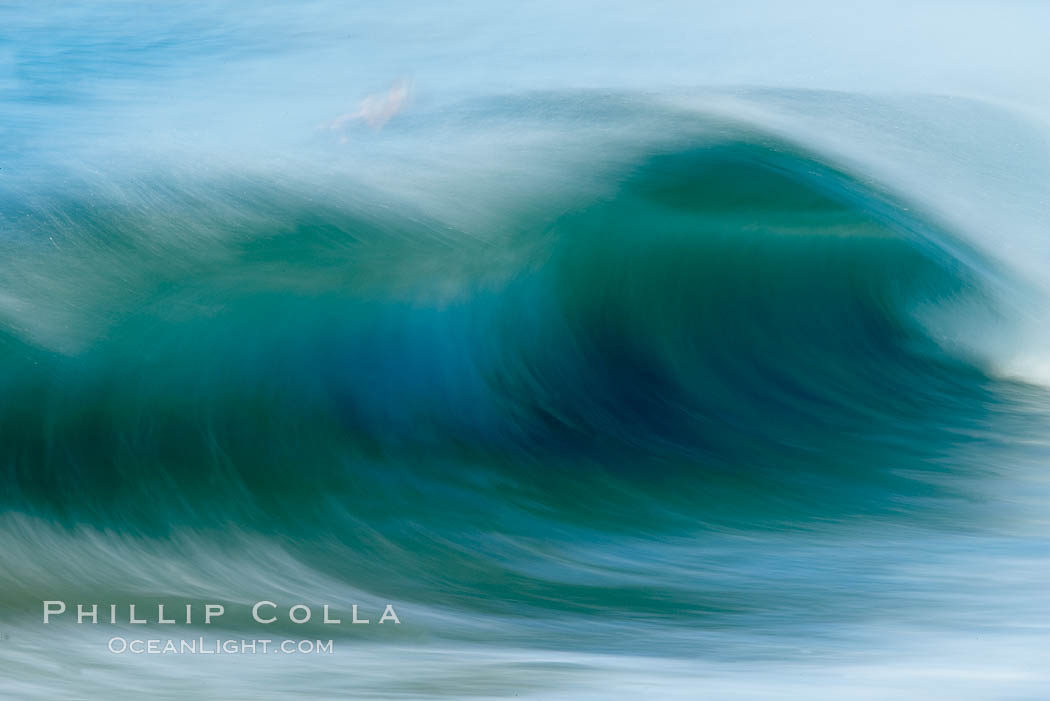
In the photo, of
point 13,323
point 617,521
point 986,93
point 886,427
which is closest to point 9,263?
point 13,323

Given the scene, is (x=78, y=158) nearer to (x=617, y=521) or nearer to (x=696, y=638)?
(x=617, y=521)

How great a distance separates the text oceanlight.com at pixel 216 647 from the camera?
1918 millimetres

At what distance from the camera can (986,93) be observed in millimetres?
4406

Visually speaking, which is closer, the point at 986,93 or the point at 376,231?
the point at 376,231

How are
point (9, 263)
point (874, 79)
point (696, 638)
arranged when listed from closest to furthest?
1. point (696, 638)
2. point (9, 263)
3. point (874, 79)

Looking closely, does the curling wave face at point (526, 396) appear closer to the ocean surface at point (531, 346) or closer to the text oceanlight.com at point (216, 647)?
the ocean surface at point (531, 346)

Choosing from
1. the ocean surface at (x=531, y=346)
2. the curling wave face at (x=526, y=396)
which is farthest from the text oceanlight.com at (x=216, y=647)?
the curling wave face at (x=526, y=396)

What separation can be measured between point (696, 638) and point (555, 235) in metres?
2.07

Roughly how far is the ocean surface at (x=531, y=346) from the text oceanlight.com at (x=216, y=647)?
0.04m

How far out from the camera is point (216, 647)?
1.95 metres

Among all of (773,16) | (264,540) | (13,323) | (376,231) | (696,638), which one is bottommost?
(696,638)

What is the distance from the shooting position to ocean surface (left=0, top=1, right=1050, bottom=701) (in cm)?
209

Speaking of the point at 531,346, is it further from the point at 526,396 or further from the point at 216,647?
the point at 216,647

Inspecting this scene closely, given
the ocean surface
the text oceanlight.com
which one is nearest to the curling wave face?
the ocean surface
